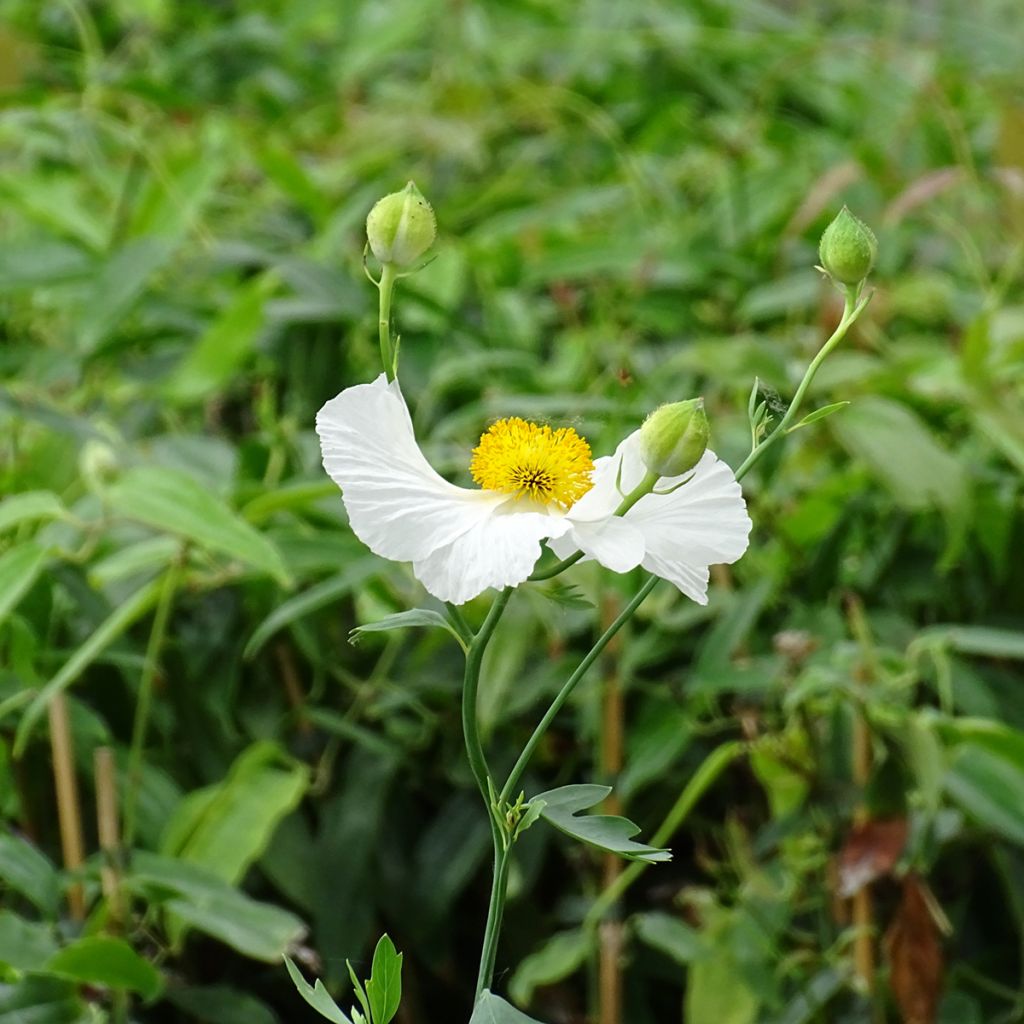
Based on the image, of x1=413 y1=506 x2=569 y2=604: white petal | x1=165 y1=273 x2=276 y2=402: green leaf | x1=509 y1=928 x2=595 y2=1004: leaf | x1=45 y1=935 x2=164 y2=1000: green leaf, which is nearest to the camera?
x1=413 y1=506 x2=569 y2=604: white petal

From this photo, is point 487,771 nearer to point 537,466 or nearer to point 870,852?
point 537,466

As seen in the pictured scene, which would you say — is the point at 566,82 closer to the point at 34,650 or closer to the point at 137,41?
the point at 137,41

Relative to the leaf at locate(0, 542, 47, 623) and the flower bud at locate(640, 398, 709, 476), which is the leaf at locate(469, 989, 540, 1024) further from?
the leaf at locate(0, 542, 47, 623)

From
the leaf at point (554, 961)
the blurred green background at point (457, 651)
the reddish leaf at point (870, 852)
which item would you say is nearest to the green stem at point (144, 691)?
the blurred green background at point (457, 651)

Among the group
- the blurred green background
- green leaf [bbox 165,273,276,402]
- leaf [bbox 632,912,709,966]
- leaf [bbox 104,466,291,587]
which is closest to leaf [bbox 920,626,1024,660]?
the blurred green background

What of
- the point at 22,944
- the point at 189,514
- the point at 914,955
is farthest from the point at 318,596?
the point at 914,955

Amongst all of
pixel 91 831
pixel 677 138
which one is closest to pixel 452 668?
pixel 91 831

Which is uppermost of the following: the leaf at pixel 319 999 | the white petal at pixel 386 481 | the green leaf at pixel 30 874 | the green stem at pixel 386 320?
the green stem at pixel 386 320

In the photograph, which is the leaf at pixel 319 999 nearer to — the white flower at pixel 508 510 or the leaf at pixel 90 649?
the white flower at pixel 508 510

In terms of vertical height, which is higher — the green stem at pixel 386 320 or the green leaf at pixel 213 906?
the green stem at pixel 386 320
